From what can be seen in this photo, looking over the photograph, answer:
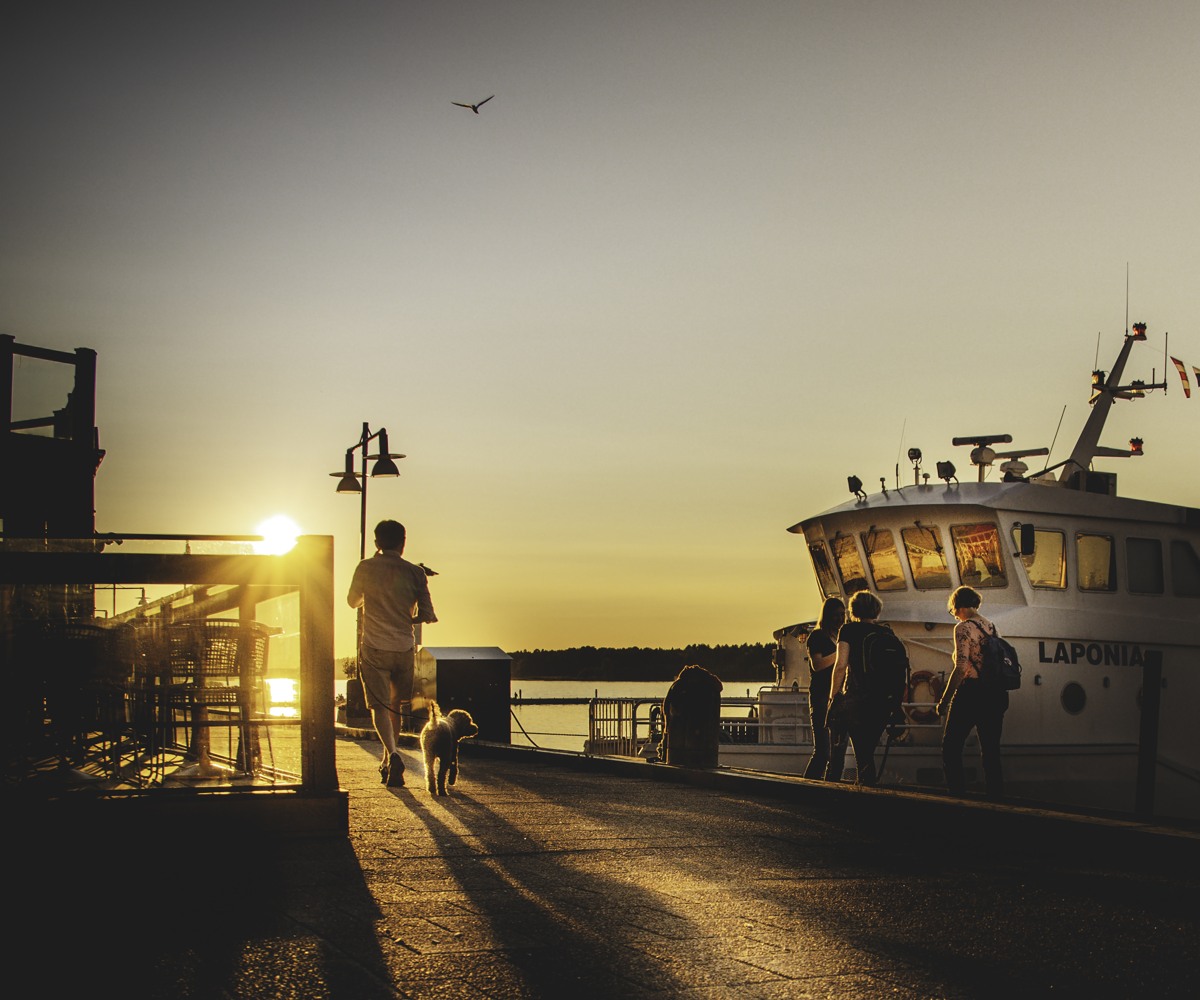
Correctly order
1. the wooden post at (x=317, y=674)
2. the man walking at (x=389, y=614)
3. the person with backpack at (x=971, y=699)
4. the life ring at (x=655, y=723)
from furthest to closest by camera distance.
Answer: the life ring at (x=655, y=723) < the person with backpack at (x=971, y=699) < the man walking at (x=389, y=614) < the wooden post at (x=317, y=674)

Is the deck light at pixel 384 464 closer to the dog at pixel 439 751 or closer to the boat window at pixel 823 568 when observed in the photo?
the boat window at pixel 823 568

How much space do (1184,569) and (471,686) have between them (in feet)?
38.3

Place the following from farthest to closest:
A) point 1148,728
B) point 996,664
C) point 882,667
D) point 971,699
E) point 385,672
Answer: point 882,667 → point 971,699 → point 996,664 → point 385,672 → point 1148,728

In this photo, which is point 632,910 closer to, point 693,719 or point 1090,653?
point 693,719

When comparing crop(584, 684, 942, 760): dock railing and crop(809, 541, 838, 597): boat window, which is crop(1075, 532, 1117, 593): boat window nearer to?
crop(584, 684, 942, 760): dock railing

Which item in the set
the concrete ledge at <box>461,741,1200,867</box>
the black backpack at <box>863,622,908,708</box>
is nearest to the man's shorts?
the concrete ledge at <box>461,741,1200,867</box>

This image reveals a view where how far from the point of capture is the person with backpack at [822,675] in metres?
13.1

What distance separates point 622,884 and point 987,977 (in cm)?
201

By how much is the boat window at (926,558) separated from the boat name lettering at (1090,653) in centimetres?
173

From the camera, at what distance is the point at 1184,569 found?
22.6 meters

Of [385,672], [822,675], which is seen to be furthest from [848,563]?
[385,672]

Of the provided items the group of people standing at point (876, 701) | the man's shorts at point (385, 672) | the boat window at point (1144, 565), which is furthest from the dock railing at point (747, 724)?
the man's shorts at point (385, 672)

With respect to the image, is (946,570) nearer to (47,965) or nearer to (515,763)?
(515,763)

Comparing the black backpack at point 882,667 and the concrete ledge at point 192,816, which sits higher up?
the black backpack at point 882,667
